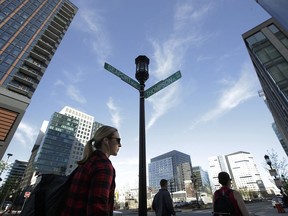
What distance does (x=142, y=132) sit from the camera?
3795mm

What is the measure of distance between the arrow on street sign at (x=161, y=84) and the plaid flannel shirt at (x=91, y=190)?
10.2 feet

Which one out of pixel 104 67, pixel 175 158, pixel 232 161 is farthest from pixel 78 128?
pixel 232 161

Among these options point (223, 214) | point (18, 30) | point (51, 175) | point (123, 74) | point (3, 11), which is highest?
point (3, 11)

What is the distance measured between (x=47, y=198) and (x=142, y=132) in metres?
2.54

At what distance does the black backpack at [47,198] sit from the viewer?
1.34 metres

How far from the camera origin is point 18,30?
5131cm

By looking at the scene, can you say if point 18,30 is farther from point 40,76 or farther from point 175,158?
point 175,158

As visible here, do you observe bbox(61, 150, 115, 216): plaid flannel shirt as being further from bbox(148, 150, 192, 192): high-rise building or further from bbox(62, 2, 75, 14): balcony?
bbox(148, 150, 192, 192): high-rise building

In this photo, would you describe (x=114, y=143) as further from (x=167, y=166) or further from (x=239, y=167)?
(x=239, y=167)

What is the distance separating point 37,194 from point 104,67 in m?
3.62

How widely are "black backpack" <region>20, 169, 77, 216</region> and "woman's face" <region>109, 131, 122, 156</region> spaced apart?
54 cm

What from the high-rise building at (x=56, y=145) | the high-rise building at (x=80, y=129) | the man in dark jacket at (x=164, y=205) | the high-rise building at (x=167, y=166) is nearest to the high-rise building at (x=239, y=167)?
the high-rise building at (x=167, y=166)

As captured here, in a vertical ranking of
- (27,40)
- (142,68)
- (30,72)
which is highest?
(27,40)

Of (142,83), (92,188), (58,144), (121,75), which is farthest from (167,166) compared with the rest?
(92,188)
